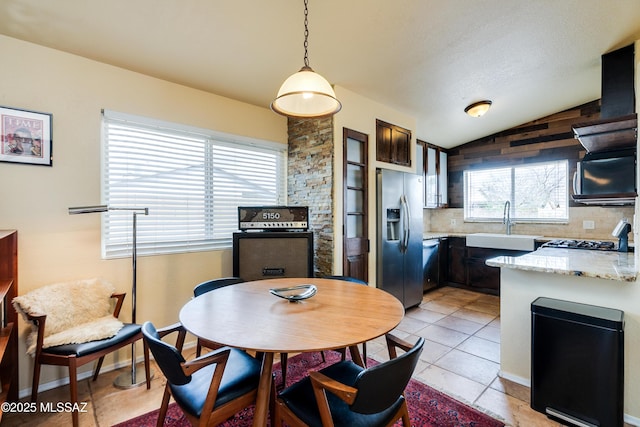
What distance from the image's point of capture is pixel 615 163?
2.24m

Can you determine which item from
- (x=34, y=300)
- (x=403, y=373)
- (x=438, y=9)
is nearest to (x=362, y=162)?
(x=438, y=9)

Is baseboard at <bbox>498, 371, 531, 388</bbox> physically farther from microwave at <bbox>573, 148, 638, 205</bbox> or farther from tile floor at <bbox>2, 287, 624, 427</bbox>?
microwave at <bbox>573, 148, 638, 205</bbox>

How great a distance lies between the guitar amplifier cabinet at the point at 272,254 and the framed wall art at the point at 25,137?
4.74 feet

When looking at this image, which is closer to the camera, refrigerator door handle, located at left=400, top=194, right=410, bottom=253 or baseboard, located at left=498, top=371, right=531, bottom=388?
baseboard, located at left=498, top=371, right=531, bottom=388

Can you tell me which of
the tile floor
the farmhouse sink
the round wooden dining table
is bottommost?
the tile floor

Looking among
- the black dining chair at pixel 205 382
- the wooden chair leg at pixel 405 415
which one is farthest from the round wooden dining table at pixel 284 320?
the wooden chair leg at pixel 405 415

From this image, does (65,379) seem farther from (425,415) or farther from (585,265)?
(585,265)

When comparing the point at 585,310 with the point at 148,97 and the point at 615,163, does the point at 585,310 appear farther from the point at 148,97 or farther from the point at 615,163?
the point at 148,97

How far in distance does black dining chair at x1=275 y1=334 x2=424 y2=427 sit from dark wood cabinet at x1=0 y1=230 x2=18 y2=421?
5.86ft

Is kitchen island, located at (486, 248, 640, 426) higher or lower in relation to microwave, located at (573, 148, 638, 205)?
lower

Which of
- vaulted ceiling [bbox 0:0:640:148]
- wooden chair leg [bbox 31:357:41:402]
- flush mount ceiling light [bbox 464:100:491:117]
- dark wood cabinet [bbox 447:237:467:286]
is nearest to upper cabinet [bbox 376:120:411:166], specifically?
vaulted ceiling [bbox 0:0:640:148]

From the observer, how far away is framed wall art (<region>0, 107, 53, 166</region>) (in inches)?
74.9

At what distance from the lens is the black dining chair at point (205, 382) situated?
117 cm

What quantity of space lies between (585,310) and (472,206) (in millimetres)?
3462
